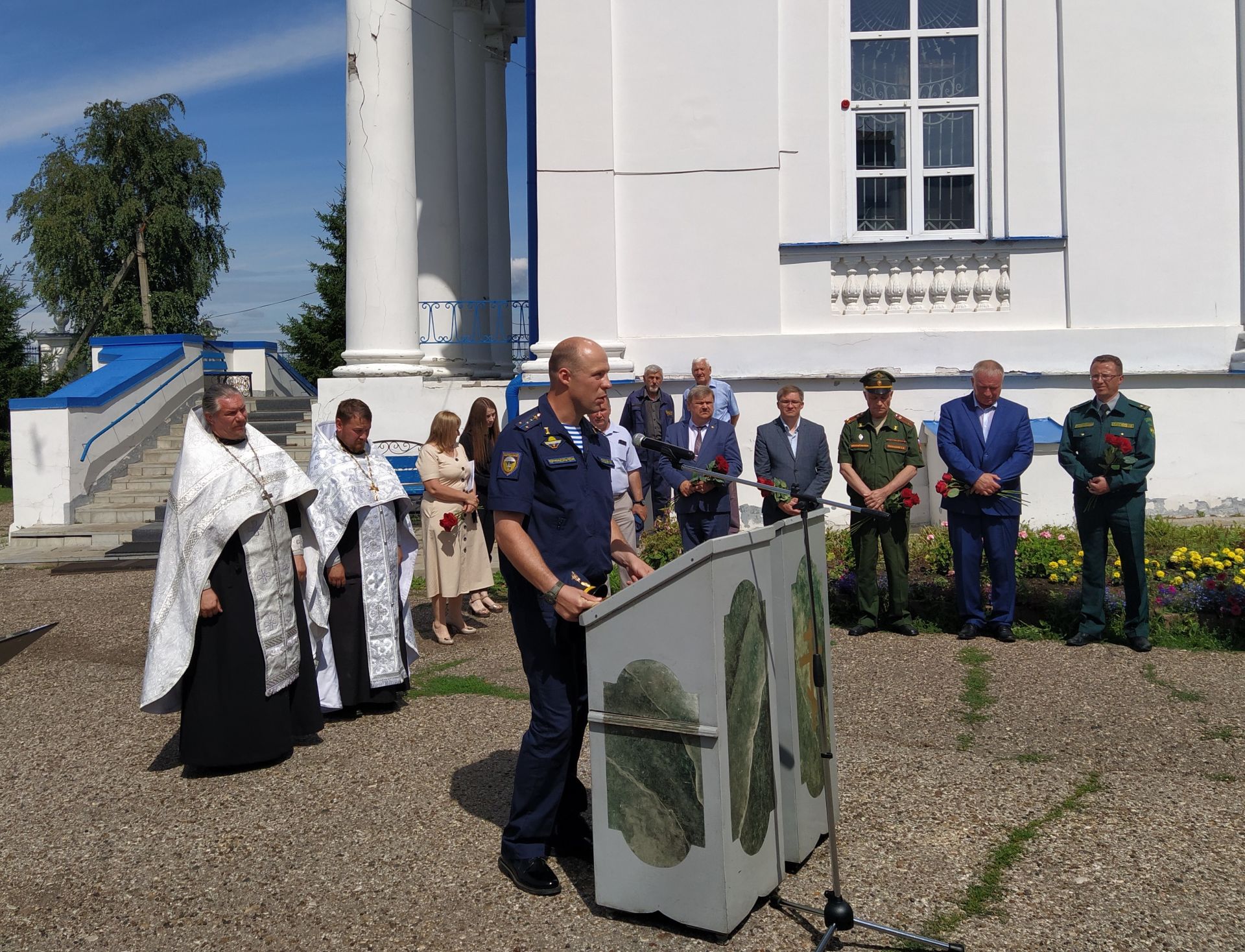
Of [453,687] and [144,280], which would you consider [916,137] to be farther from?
[144,280]

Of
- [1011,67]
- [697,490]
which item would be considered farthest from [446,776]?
[1011,67]

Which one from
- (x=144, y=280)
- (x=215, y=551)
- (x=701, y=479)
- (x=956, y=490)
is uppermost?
(x=144, y=280)

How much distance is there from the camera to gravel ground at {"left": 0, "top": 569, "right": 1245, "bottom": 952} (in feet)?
12.8

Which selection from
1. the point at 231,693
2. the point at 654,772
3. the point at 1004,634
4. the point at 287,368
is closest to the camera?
the point at 654,772

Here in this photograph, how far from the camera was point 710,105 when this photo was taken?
12.2m

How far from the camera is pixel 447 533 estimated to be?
338 inches

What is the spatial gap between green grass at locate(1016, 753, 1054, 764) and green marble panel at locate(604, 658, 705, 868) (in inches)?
93.2

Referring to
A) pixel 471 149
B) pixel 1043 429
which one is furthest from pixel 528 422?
pixel 471 149

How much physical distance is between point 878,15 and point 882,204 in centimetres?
202

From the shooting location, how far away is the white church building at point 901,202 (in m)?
11.8

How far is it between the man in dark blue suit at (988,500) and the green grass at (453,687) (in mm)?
3305

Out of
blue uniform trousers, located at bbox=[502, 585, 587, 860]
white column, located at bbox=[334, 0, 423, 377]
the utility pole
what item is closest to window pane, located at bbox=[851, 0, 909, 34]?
white column, located at bbox=[334, 0, 423, 377]

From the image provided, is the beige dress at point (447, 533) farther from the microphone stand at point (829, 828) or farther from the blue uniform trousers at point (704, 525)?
the microphone stand at point (829, 828)

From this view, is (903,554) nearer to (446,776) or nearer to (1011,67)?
(446,776)
